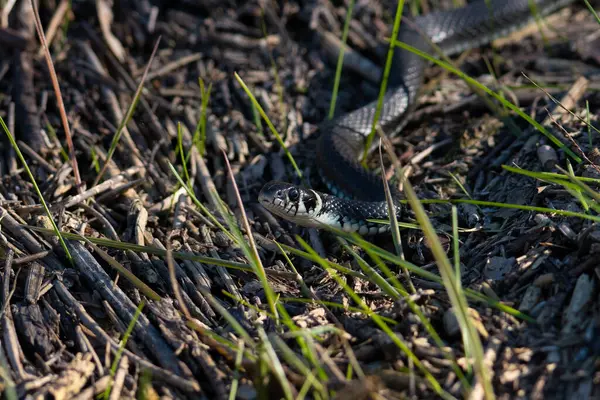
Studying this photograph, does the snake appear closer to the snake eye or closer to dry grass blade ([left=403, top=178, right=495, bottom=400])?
the snake eye

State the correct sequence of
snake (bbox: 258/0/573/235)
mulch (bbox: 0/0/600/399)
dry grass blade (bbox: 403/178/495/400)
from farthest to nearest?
1. snake (bbox: 258/0/573/235)
2. mulch (bbox: 0/0/600/399)
3. dry grass blade (bbox: 403/178/495/400)

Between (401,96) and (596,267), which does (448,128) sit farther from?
(596,267)

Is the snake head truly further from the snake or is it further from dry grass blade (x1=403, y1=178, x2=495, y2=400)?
dry grass blade (x1=403, y1=178, x2=495, y2=400)

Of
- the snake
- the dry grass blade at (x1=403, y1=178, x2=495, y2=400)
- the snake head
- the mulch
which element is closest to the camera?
the dry grass blade at (x1=403, y1=178, x2=495, y2=400)

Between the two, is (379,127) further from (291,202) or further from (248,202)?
(248,202)

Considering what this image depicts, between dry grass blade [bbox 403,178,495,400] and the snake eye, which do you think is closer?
dry grass blade [bbox 403,178,495,400]

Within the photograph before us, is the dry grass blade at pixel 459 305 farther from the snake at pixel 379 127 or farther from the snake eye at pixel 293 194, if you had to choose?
the snake eye at pixel 293 194

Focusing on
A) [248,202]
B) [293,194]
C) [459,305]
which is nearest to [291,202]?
[293,194]

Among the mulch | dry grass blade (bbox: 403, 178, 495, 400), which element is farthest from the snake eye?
dry grass blade (bbox: 403, 178, 495, 400)

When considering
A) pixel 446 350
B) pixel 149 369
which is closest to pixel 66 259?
pixel 149 369
